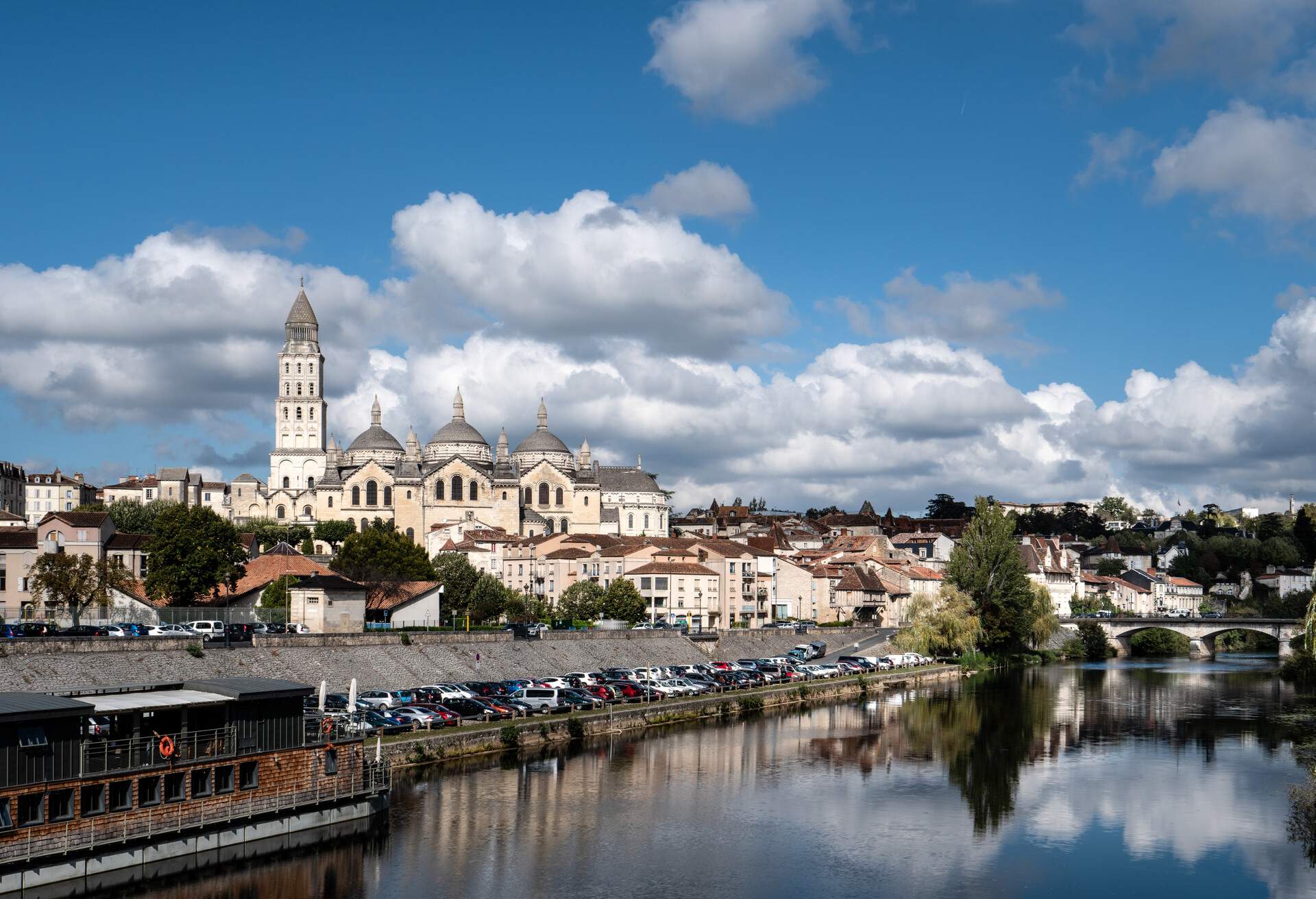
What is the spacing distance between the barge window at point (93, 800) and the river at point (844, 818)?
7.18 ft

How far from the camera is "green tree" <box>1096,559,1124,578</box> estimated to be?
152375 millimetres

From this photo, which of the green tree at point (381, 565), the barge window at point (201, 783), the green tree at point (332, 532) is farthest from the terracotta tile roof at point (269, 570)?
the green tree at point (332, 532)

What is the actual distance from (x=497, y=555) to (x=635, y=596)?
23.8 meters

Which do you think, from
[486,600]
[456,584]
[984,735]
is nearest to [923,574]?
[486,600]

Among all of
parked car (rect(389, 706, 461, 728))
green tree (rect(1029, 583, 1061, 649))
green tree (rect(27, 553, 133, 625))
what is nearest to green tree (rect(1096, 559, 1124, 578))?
green tree (rect(1029, 583, 1061, 649))

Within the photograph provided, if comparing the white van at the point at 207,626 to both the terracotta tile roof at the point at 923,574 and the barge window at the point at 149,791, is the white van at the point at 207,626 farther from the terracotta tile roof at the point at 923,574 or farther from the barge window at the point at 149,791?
the terracotta tile roof at the point at 923,574

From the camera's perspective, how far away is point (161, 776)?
28859 millimetres

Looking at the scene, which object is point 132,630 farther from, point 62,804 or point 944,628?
point 944,628

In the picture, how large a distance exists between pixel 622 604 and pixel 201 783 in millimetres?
47726

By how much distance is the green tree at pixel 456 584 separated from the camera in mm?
74625

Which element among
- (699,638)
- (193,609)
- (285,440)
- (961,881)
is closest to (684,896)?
(961,881)

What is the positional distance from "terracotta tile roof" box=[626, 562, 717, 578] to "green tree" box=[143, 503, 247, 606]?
26785 mm

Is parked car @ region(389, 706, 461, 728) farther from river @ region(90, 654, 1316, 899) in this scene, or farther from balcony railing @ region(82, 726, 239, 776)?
balcony railing @ region(82, 726, 239, 776)

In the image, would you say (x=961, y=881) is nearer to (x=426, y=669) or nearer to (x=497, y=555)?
(x=426, y=669)
